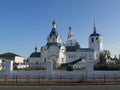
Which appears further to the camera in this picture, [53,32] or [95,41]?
[95,41]

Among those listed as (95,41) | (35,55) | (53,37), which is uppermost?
(53,37)

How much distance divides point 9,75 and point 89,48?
68156 millimetres

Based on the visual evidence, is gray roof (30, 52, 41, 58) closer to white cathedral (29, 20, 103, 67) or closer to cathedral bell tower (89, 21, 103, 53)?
white cathedral (29, 20, 103, 67)

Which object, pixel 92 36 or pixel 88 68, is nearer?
pixel 88 68

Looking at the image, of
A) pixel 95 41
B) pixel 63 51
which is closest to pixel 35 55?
pixel 63 51

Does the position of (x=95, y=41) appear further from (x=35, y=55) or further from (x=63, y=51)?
(x=35, y=55)

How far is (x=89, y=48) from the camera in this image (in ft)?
300

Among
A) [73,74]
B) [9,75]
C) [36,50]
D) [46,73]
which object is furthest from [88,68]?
[36,50]

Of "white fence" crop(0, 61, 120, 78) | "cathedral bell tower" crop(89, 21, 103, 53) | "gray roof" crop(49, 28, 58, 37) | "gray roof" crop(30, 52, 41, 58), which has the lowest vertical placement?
"white fence" crop(0, 61, 120, 78)

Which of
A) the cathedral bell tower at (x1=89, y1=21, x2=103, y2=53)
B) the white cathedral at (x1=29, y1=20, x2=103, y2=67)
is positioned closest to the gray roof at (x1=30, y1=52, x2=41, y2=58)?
the white cathedral at (x1=29, y1=20, x2=103, y2=67)

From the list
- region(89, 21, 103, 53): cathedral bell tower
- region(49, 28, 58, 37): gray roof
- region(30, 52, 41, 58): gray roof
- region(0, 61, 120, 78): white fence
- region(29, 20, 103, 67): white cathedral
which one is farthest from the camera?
region(30, 52, 41, 58): gray roof

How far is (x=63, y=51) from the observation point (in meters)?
85.3

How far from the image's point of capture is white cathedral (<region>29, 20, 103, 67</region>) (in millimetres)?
80812

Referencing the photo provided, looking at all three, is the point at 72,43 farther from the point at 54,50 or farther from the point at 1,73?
the point at 1,73
